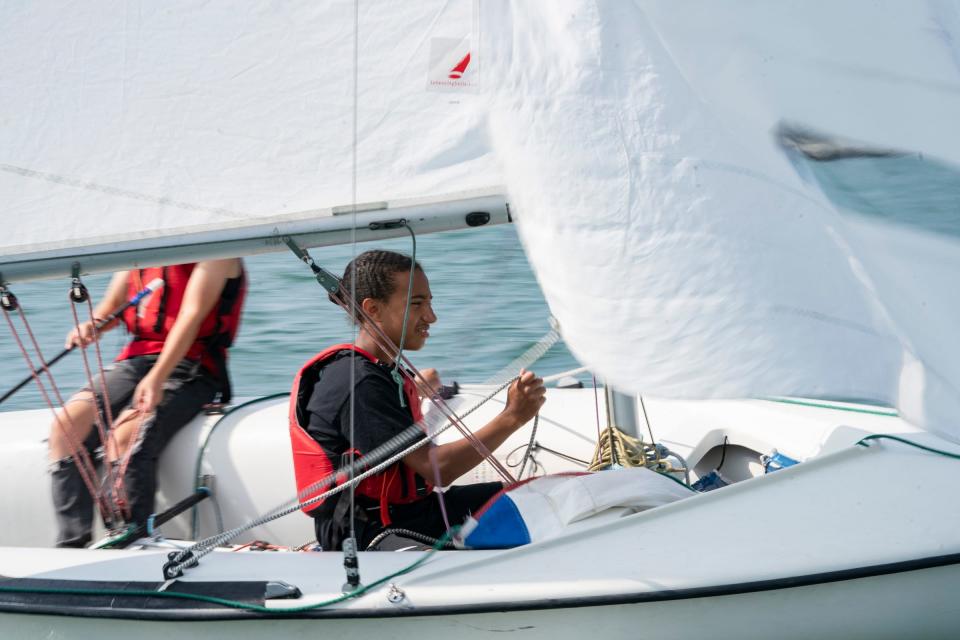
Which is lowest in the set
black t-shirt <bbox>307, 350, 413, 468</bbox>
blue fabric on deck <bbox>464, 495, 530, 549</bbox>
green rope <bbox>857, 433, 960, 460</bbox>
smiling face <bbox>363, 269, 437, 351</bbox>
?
blue fabric on deck <bbox>464, 495, 530, 549</bbox>

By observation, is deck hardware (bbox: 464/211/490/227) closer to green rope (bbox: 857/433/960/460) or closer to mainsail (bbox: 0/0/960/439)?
mainsail (bbox: 0/0/960/439)

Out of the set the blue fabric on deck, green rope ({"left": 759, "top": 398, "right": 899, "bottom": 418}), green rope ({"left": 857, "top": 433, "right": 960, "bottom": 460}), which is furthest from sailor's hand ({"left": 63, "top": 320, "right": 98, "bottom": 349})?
green rope ({"left": 857, "top": 433, "right": 960, "bottom": 460})

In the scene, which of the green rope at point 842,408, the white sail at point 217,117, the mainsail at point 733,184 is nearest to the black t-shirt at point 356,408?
the white sail at point 217,117

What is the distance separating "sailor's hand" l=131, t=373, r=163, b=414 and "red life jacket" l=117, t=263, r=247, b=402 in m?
0.11

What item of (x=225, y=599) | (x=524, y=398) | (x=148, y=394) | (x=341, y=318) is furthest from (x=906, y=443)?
(x=341, y=318)

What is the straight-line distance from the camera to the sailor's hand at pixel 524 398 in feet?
5.87

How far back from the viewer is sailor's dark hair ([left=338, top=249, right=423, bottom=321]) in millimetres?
1853

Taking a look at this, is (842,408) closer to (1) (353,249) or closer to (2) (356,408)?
(2) (356,408)

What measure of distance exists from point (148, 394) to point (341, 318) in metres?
2.04

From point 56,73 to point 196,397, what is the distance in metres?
0.87

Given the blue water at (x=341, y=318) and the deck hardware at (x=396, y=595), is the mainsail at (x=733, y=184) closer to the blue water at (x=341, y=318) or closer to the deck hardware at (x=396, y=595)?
the blue water at (x=341, y=318)

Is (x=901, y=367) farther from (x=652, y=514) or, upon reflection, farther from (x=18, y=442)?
(x=18, y=442)

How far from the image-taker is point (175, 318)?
2.38 metres

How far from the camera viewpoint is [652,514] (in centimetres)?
174
